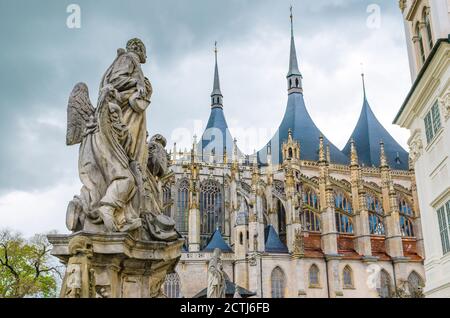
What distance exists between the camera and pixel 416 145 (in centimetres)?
1658

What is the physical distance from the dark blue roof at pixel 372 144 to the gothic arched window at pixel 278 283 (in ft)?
76.7

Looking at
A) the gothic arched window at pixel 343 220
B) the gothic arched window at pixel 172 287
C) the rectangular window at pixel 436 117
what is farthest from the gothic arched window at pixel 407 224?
the rectangular window at pixel 436 117

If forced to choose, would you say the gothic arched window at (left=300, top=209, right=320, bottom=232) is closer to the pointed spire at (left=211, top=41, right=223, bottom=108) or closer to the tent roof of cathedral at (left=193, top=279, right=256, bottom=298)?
the tent roof of cathedral at (left=193, top=279, right=256, bottom=298)

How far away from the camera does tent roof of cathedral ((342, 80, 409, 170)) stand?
5912cm

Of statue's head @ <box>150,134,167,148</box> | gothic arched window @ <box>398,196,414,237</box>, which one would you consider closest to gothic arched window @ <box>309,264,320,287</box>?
gothic arched window @ <box>398,196,414,237</box>

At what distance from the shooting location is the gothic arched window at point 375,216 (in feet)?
157

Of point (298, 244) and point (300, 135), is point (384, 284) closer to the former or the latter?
point (298, 244)

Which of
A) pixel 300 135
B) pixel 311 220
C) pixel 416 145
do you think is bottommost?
pixel 416 145

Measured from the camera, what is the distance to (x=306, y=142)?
182ft

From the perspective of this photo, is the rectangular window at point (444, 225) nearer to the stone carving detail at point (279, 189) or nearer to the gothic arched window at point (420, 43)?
the gothic arched window at point (420, 43)

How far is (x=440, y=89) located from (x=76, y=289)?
12.5 m

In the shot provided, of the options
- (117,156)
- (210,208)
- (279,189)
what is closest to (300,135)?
(279,189)

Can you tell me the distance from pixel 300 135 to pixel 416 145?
39534 millimetres

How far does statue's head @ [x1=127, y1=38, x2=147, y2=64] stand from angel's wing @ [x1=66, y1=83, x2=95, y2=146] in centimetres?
82
